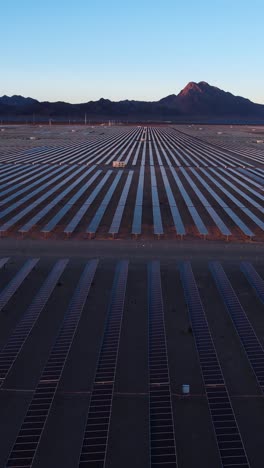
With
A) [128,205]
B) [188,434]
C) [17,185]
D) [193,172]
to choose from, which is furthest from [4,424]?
[193,172]

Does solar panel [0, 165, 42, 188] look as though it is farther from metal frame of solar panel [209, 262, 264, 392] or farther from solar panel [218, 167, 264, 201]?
metal frame of solar panel [209, 262, 264, 392]

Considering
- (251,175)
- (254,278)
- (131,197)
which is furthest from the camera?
(251,175)

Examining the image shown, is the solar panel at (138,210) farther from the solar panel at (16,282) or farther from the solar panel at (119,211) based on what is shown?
the solar panel at (16,282)

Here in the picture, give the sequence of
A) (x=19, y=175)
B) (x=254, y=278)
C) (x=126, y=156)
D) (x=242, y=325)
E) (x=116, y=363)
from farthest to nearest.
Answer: (x=126, y=156) → (x=19, y=175) → (x=254, y=278) → (x=242, y=325) → (x=116, y=363)

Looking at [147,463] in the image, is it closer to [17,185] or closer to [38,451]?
[38,451]

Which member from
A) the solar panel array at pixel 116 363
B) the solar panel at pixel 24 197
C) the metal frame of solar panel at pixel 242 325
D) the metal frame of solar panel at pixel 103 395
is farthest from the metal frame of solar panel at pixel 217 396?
the solar panel at pixel 24 197

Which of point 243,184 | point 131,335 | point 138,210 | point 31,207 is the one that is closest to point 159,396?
point 131,335

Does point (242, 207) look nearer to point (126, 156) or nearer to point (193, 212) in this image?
point (193, 212)
